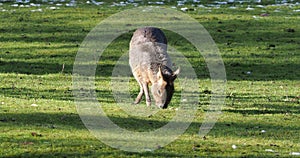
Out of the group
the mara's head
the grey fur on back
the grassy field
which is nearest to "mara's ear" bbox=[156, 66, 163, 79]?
the mara's head


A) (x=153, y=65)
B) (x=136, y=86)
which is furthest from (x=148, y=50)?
(x=136, y=86)

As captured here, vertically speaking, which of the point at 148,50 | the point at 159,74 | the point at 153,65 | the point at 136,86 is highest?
the point at 148,50

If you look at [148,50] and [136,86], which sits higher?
[148,50]

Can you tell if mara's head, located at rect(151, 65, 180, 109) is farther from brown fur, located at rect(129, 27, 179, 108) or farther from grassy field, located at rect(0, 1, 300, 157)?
grassy field, located at rect(0, 1, 300, 157)

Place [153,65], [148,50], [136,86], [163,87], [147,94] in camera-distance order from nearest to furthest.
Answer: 1. [163,87]
2. [153,65]
3. [147,94]
4. [148,50]
5. [136,86]

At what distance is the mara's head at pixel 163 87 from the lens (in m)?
16.1

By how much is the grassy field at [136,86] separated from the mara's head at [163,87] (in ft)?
0.93

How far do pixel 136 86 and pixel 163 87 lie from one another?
5185 mm

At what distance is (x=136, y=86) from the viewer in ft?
69.7

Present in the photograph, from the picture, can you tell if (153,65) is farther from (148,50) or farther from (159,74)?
(148,50)

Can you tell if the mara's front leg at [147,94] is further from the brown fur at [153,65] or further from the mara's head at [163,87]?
the mara's head at [163,87]

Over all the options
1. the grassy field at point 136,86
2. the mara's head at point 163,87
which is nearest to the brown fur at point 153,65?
the mara's head at point 163,87

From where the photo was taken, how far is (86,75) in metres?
23.2

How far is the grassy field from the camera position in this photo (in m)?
12.7
